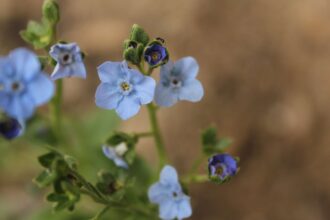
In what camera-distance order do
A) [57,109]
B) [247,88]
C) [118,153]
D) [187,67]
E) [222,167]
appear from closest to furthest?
[222,167]
[187,67]
[118,153]
[57,109]
[247,88]

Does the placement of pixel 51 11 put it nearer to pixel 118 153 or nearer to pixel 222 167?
pixel 118 153

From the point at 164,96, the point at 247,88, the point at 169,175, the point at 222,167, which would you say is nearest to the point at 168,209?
the point at 169,175

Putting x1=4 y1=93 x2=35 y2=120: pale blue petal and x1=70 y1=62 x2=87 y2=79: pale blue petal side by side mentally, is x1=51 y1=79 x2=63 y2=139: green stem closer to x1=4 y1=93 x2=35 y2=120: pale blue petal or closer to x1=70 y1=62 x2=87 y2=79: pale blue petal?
x1=70 y1=62 x2=87 y2=79: pale blue petal

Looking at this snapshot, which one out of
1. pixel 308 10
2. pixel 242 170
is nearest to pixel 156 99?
pixel 242 170

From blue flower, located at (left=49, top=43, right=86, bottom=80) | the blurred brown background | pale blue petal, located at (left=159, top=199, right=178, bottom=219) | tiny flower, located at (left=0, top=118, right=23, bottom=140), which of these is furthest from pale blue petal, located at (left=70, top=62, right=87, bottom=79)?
the blurred brown background

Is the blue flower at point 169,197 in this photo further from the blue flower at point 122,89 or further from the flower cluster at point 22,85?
the flower cluster at point 22,85

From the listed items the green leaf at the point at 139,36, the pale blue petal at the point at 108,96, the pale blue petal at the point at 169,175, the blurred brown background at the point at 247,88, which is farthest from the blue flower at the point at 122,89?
the blurred brown background at the point at 247,88

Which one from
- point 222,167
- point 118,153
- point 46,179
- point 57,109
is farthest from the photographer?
point 57,109
